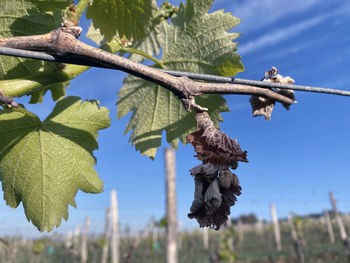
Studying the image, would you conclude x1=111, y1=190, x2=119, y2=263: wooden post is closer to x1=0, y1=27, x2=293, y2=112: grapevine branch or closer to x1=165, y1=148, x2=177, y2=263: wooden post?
x1=165, y1=148, x2=177, y2=263: wooden post

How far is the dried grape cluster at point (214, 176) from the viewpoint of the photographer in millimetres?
703

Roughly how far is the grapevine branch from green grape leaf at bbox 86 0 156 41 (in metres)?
0.37

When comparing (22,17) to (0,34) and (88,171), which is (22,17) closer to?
(0,34)

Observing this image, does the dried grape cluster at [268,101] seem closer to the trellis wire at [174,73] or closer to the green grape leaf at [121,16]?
the trellis wire at [174,73]

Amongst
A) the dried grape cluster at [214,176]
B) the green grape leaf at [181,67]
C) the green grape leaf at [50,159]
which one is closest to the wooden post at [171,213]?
the green grape leaf at [181,67]

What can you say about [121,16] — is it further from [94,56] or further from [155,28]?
[94,56]

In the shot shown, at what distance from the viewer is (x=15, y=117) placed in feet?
3.77

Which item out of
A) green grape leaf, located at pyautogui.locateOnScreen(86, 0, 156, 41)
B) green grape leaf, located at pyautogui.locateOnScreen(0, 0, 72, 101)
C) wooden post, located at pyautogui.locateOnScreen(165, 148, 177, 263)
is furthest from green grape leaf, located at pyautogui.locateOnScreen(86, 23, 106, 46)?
Result: wooden post, located at pyautogui.locateOnScreen(165, 148, 177, 263)

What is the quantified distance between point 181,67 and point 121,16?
1.09 ft

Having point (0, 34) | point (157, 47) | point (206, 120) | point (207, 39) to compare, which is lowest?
point (206, 120)

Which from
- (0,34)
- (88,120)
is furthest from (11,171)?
(0,34)

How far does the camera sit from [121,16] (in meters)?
1.19

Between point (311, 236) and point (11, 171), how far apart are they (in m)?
32.7

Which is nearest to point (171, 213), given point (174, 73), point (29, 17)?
→ point (29, 17)
